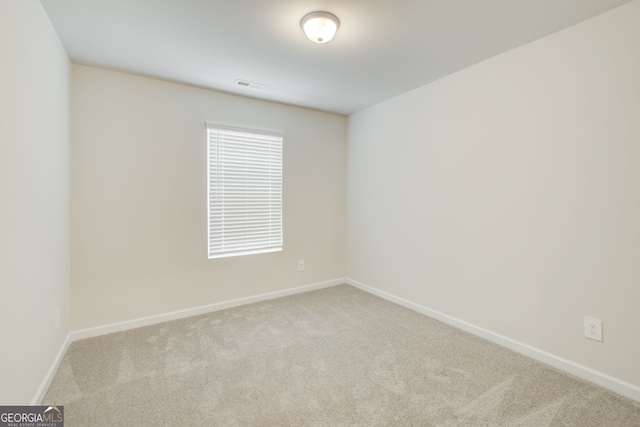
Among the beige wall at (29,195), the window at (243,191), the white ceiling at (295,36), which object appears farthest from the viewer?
the window at (243,191)

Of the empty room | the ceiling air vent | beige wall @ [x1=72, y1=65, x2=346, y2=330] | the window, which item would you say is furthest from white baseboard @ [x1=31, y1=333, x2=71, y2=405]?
the ceiling air vent

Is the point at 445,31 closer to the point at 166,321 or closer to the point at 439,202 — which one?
the point at 439,202

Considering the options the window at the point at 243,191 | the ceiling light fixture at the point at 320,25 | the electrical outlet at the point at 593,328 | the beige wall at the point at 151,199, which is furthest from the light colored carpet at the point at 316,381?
the ceiling light fixture at the point at 320,25

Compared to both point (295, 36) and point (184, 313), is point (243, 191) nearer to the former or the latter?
point (184, 313)

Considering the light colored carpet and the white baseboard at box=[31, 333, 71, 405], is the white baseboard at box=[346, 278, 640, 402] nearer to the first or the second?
the light colored carpet

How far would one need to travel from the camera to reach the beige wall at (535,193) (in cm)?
181

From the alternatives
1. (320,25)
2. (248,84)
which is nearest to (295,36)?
(320,25)

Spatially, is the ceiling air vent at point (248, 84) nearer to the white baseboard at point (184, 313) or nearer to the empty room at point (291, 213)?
the empty room at point (291, 213)

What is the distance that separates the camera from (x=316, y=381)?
1.93 metres

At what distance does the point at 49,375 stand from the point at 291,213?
254 centimetres

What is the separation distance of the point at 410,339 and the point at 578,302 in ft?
4.05

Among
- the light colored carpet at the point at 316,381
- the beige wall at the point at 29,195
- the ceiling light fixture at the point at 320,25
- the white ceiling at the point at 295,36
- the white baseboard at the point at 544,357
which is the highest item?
the white ceiling at the point at 295,36

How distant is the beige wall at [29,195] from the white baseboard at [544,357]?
3104mm

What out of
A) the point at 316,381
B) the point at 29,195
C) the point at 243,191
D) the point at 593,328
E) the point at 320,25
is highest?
the point at 320,25
